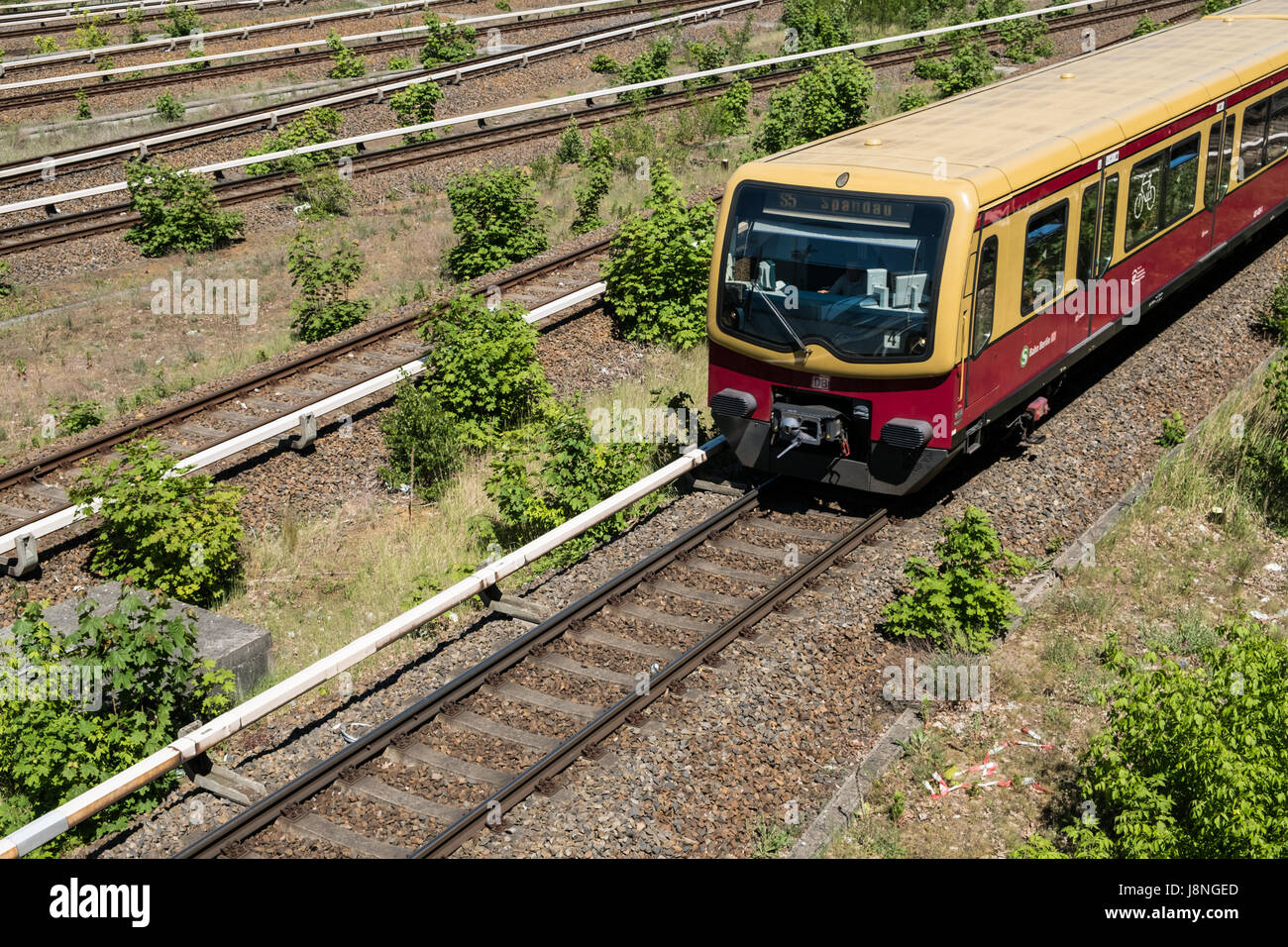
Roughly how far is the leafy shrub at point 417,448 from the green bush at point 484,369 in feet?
1.53

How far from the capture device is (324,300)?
58.4 feet

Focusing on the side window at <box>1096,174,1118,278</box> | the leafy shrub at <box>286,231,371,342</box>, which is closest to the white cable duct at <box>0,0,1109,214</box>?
the leafy shrub at <box>286,231,371,342</box>

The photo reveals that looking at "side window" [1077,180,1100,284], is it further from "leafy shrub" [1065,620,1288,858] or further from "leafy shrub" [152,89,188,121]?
"leafy shrub" [152,89,188,121]

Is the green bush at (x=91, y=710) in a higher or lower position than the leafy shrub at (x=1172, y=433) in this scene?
lower

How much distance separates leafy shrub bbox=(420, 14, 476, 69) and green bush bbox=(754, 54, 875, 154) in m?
12.9

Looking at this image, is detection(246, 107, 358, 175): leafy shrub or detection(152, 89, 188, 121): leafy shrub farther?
detection(152, 89, 188, 121): leafy shrub

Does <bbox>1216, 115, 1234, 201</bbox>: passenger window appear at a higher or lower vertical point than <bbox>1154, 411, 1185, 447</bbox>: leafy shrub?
higher

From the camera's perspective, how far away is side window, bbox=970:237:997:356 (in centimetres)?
1012

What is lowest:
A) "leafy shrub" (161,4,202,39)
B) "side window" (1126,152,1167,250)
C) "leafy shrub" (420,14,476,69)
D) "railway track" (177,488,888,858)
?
"railway track" (177,488,888,858)

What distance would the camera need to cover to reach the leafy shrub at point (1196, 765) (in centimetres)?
608

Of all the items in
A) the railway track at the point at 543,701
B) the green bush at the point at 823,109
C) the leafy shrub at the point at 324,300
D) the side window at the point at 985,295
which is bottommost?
the railway track at the point at 543,701

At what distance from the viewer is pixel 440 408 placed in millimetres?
14109

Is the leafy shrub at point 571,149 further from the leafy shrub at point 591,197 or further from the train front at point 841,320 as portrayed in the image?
the train front at point 841,320

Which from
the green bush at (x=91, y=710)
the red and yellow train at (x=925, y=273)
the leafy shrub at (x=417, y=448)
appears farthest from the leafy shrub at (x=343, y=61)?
the green bush at (x=91, y=710)
